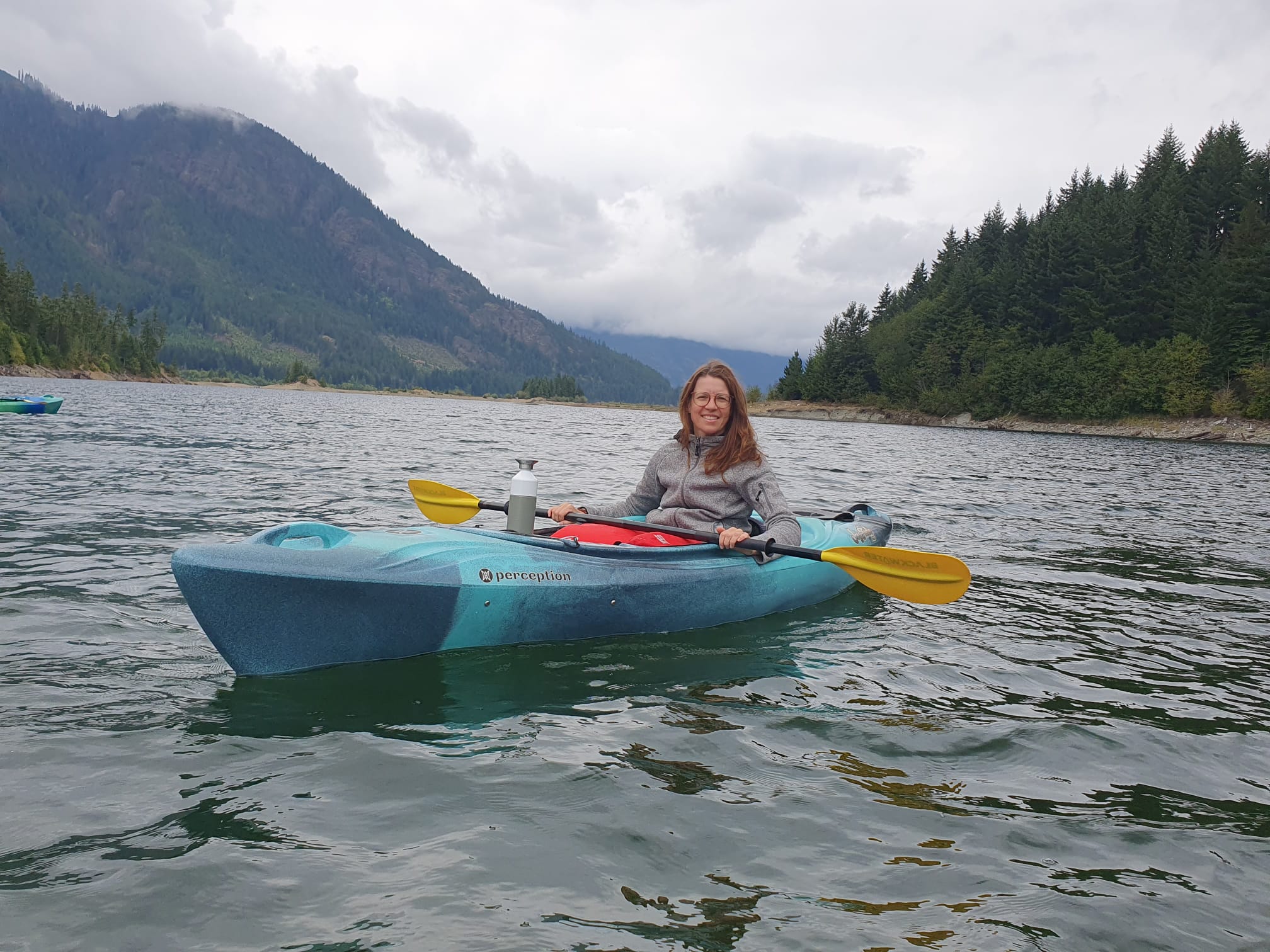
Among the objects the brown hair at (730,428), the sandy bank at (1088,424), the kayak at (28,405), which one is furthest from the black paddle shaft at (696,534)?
the sandy bank at (1088,424)

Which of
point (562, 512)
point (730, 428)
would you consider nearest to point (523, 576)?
point (562, 512)

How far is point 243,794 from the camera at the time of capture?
3.94 meters

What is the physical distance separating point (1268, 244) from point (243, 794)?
76.3m

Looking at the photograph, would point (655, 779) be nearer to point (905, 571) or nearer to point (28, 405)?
point (905, 571)

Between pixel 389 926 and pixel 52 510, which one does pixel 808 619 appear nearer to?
pixel 389 926

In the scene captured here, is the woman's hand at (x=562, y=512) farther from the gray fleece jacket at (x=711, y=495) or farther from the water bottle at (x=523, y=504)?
the water bottle at (x=523, y=504)

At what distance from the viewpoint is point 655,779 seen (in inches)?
172

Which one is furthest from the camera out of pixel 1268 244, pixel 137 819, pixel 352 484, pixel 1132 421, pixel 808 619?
pixel 1132 421

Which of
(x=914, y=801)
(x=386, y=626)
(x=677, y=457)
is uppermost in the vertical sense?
(x=677, y=457)

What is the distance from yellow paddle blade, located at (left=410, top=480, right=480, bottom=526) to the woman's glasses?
9.13 feet

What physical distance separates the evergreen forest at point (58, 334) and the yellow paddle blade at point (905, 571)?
345 ft

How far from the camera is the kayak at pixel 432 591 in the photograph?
5258mm

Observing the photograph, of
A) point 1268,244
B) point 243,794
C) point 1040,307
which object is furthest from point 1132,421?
point 243,794

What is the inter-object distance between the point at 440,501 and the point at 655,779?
500cm
